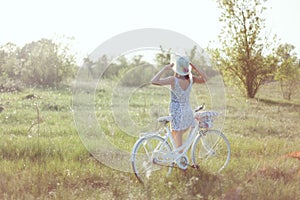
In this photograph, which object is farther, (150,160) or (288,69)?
(288,69)

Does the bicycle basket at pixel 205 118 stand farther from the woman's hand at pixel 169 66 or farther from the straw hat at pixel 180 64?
the woman's hand at pixel 169 66

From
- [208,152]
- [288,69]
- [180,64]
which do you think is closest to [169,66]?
[180,64]

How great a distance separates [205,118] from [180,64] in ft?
2.85

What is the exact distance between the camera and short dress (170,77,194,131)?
19.4 feet

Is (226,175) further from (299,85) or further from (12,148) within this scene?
(299,85)

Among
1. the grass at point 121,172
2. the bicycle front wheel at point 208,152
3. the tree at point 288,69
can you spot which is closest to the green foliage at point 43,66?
the tree at point 288,69

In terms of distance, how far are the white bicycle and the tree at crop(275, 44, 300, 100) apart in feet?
48.1

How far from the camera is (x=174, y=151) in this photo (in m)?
5.99

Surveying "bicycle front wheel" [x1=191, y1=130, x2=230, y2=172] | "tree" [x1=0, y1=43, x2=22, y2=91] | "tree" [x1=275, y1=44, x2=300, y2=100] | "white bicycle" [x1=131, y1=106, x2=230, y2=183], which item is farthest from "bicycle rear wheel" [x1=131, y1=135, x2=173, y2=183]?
"tree" [x1=0, y1=43, x2=22, y2=91]

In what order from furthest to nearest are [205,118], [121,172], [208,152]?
[208,152]
[205,118]
[121,172]

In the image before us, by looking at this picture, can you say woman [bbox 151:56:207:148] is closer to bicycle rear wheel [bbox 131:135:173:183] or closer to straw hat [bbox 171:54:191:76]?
straw hat [bbox 171:54:191:76]

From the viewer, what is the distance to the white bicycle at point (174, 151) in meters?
5.70

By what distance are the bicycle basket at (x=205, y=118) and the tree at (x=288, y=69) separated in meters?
15.0

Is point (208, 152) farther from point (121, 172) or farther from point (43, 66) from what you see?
point (43, 66)
